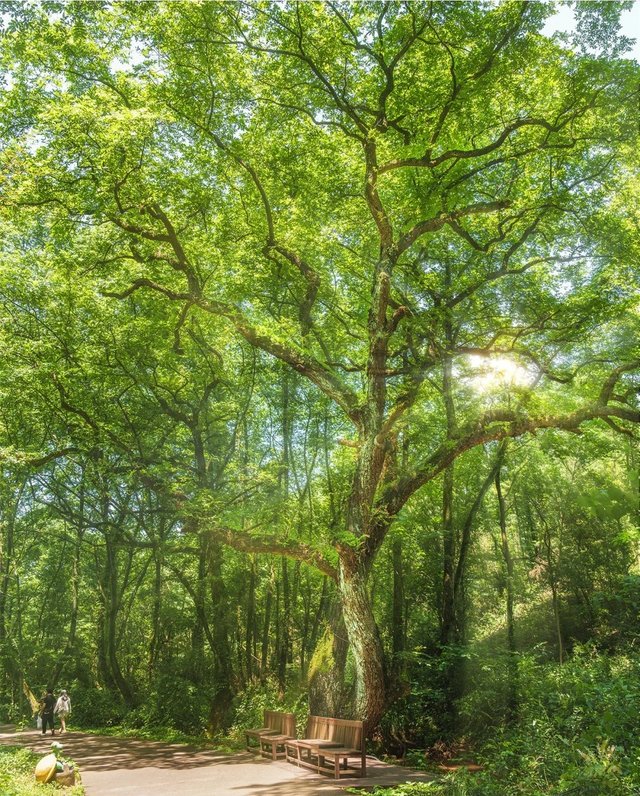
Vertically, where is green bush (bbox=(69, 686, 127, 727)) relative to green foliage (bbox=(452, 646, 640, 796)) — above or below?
below

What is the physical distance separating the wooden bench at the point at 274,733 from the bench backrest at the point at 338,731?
846mm

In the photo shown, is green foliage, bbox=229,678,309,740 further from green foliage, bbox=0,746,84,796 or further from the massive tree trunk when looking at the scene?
green foliage, bbox=0,746,84,796

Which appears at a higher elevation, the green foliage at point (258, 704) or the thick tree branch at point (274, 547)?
the thick tree branch at point (274, 547)

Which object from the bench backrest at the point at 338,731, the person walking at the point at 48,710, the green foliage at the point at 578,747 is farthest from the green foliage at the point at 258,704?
the green foliage at the point at 578,747

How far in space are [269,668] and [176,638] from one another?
6059 mm

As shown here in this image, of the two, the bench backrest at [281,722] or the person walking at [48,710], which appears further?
the person walking at [48,710]

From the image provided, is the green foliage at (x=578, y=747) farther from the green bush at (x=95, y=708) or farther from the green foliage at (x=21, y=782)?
the green bush at (x=95, y=708)

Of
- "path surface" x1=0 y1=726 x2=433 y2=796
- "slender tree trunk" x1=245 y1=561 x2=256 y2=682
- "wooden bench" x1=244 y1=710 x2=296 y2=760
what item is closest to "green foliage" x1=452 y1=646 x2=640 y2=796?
"path surface" x1=0 y1=726 x2=433 y2=796

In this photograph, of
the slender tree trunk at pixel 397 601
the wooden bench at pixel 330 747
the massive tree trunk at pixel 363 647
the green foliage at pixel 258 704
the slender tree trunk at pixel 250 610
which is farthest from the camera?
the slender tree trunk at pixel 250 610

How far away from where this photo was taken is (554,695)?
377 inches

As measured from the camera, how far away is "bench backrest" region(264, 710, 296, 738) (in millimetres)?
12938

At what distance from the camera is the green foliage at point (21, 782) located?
7450 millimetres

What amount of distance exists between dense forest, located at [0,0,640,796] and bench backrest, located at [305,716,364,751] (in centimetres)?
64

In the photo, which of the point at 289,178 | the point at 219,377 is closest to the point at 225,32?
the point at 289,178
